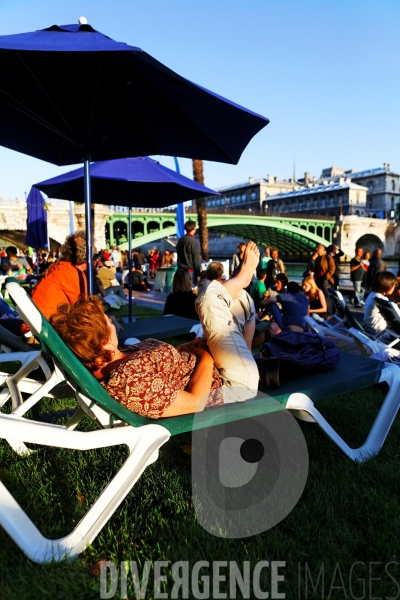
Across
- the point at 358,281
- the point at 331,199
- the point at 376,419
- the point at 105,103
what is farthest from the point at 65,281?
the point at 331,199

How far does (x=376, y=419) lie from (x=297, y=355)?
0.60 metres

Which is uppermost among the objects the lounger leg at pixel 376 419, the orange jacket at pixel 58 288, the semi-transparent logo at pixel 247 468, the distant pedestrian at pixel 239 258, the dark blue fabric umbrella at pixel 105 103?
the dark blue fabric umbrella at pixel 105 103

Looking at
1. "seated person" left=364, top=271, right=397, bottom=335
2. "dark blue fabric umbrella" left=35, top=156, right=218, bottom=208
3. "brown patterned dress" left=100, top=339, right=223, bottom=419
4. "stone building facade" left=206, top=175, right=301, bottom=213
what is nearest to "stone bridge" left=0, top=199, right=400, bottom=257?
"dark blue fabric umbrella" left=35, top=156, right=218, bottom=208

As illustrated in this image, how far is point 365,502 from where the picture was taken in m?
2.21

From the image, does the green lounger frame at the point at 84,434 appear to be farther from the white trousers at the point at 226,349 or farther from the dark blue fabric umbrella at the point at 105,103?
the dark blue fabric umbrella at the point at 105,103

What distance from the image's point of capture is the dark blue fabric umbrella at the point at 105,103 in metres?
3.14

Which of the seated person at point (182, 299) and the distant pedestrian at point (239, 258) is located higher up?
the distant pedestrian at point (239, 258)

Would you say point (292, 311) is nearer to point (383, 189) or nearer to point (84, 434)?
point (84, 434)

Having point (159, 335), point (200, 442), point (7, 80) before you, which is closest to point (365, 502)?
point (200, 442)

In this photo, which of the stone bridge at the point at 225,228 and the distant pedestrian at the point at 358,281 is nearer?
the distant pedestrian at the point at 358,281

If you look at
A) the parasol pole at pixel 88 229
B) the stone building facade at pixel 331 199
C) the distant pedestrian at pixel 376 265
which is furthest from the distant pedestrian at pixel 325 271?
the stone building facade at pixel 331 199

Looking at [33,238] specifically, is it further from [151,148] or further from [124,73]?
[124,73]

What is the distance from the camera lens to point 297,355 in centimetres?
301

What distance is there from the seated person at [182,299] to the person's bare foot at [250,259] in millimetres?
3558
